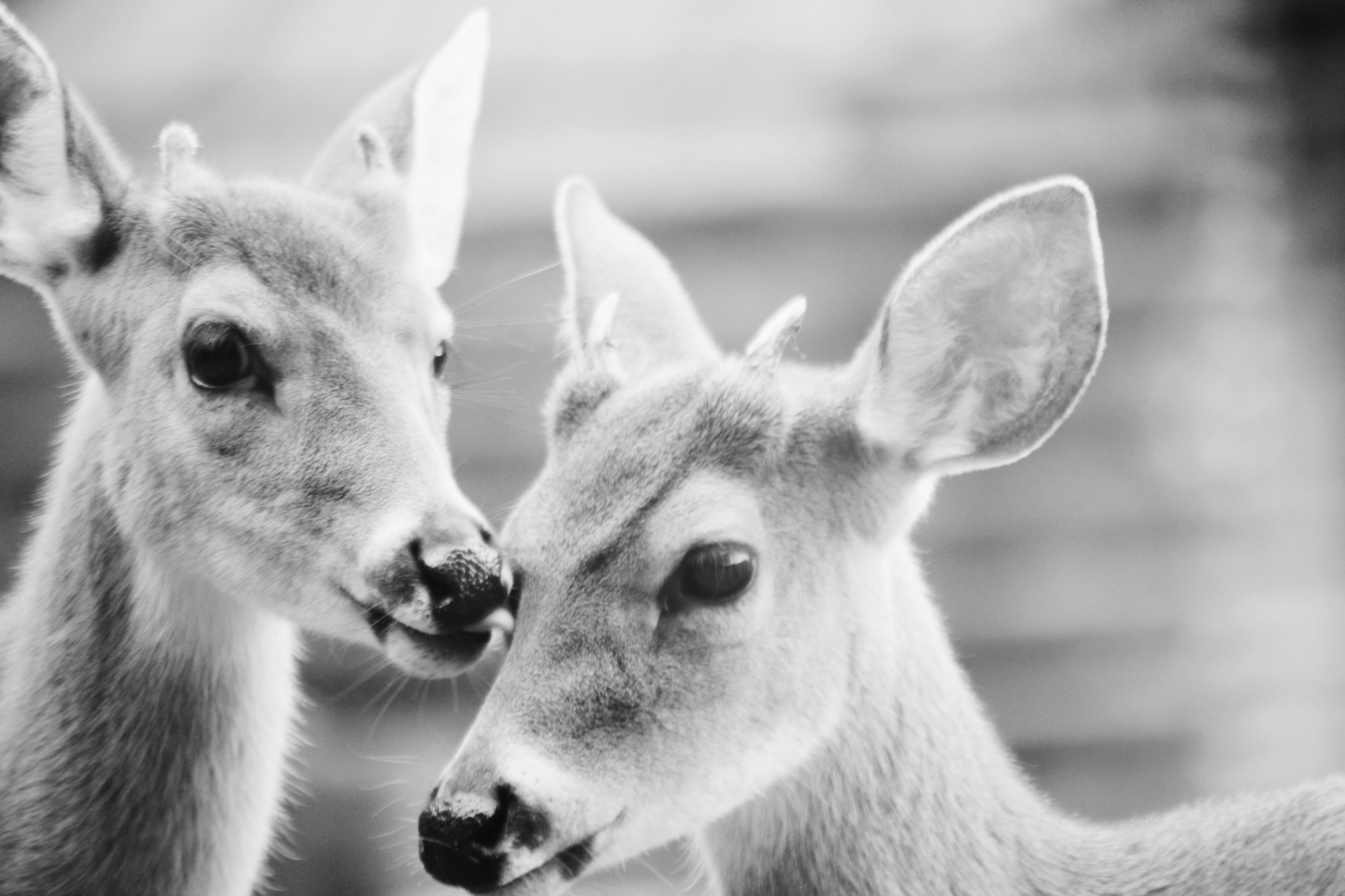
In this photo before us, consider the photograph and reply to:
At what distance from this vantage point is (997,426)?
2.59ft

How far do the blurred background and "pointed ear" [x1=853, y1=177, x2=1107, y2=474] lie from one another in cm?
103

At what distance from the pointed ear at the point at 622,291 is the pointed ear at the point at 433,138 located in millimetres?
87

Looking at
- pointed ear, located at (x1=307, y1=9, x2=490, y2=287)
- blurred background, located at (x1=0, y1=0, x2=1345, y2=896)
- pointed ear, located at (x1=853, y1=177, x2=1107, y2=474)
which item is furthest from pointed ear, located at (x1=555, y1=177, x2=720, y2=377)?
blurred background, located at (x1=0, y1=0, x2=1345, y2=896)

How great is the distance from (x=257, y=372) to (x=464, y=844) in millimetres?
310

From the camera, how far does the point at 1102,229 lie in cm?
199

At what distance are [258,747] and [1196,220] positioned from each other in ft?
5.48

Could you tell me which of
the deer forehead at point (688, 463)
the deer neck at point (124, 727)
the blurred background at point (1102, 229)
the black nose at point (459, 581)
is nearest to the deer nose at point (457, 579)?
the black nose at point (459, 581)

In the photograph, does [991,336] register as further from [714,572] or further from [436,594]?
Answer: [436,594]

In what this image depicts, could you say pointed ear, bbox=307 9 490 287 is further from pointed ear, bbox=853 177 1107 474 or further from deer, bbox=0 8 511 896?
pointed ear, bbox=853 177 1107 474

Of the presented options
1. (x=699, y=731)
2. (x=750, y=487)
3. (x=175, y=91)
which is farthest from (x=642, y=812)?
(x=175, y=91)

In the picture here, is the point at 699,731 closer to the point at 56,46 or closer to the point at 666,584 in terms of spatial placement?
the point at 666,584

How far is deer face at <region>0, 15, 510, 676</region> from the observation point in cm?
73

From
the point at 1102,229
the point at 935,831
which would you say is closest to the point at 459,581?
the point at 935,831

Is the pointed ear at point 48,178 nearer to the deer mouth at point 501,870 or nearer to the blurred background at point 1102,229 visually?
the deer mouth at point 501,870
